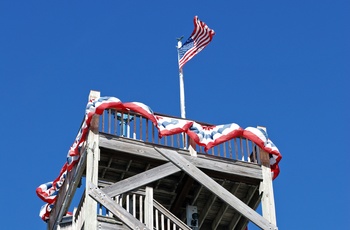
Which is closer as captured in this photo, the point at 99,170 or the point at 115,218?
the point at 115,218

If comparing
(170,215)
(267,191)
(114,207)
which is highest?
(267,191)

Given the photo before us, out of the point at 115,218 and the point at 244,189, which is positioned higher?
the point at 244,189

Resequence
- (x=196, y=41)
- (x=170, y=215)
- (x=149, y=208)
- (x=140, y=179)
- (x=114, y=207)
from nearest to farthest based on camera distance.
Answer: (x=114, y=207) → (x=149, y=208) → (x=140, y=179) → (x=170, y=215) → (x=196, y=41)

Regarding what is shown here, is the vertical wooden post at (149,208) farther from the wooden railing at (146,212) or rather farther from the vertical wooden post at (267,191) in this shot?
the vertical wooden post at (267,191)

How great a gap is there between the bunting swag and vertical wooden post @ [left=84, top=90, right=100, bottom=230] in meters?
0.22

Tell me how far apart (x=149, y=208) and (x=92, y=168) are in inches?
64.7

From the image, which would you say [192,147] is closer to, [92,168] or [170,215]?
[170,215]

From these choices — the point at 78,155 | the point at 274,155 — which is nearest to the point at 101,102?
the point at 78,155

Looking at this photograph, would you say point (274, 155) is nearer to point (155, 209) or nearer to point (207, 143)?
point (207, 143)

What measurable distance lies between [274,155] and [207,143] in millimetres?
1817

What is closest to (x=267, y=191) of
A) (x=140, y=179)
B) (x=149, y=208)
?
(x=149, y=208)

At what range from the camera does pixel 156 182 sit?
81.7 ft

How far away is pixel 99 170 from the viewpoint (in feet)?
79.2

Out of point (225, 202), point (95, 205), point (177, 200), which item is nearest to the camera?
point (95, 205)
